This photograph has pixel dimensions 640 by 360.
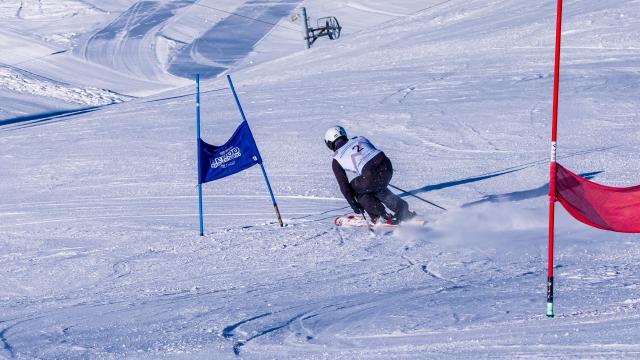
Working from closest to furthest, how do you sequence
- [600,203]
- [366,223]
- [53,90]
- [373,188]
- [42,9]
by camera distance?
[600,203] < [373,188] < [366,223] < [53,90] < [42,9]

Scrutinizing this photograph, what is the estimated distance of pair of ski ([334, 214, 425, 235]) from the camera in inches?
424

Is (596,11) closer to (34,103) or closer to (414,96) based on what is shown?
(414,96)

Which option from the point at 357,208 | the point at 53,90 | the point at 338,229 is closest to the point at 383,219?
the point at 357,208

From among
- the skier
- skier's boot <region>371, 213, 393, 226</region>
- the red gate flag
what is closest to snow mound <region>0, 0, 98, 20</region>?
Answer: the skier

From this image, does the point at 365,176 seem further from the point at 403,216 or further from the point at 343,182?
the point at 403,216

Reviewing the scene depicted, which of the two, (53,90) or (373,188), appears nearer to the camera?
(373,188)

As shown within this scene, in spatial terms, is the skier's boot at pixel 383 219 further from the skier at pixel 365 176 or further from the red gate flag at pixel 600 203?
the red gate flag at pixel 600 203

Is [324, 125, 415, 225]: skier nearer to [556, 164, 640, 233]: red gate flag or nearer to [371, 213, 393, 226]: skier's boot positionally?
[371, 213, 393, 226]: skier's boot

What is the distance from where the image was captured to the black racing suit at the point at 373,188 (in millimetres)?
10742

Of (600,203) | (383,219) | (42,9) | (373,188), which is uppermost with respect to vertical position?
(42,9)

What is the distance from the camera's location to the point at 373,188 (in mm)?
10852

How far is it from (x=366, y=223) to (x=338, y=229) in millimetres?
341

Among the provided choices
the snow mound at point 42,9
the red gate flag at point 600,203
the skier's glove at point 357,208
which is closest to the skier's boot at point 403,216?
the skier's glove at point 357,208

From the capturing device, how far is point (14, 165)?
59.2 feet
